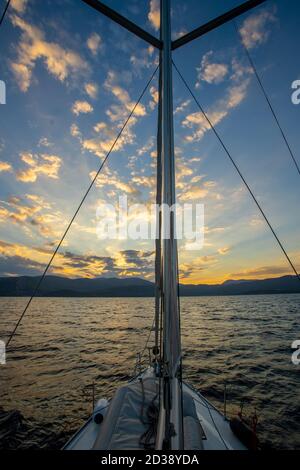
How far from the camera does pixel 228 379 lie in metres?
15.1

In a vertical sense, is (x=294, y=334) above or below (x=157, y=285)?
below

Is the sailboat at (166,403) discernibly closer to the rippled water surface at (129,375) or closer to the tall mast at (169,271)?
the tall mast at (169,271)

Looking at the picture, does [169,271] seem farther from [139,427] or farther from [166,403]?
[139,427]

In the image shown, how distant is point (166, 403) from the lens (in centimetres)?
331

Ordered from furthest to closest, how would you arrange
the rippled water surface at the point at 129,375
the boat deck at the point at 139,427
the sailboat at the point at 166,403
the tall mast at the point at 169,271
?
the rippled water surface at the point at 129,375 < the tall mast at the point at 169,271 < the boat deck at the point at 139,427 < the sailboat at the point at 166,403

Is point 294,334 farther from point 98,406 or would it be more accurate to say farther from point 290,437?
point 98,406

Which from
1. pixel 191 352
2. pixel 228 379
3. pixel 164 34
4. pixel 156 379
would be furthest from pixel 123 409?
pixel 191 352

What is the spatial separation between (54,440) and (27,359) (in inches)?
604

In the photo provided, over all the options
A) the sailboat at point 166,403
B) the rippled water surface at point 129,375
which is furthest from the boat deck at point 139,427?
the rippled water surface at point 129,375

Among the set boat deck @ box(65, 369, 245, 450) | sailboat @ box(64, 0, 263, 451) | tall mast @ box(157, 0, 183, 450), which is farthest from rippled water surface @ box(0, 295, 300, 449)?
tall mast @ box(157, 0, 183, 450)

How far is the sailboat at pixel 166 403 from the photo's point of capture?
3695 millimetres

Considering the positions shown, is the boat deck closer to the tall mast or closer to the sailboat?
the sailboat

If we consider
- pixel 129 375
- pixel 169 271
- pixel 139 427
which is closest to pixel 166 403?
pixel 139 427

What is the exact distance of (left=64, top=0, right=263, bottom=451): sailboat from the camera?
3695mm
